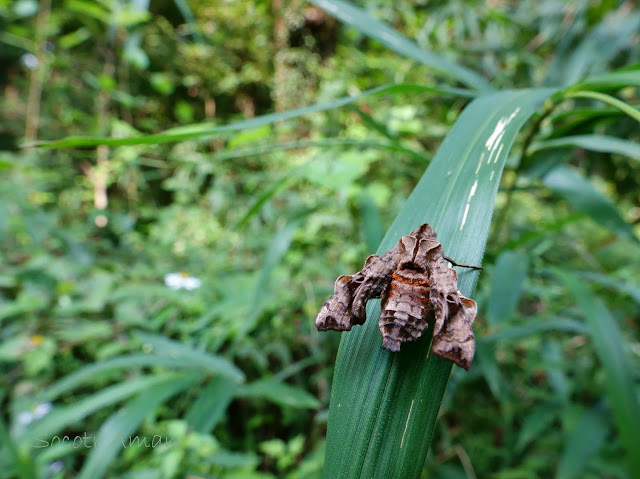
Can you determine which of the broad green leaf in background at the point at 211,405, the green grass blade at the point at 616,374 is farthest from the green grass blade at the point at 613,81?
the broad green leaf in background at the point at 211,405

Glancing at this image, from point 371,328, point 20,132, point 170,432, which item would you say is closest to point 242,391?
point 170,432

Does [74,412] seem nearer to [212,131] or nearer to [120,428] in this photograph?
[120,428]

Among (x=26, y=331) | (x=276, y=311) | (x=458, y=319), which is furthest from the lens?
(x=276, y=311)

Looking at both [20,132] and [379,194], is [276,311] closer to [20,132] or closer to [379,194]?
[379,194]

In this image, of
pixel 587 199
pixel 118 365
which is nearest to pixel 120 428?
pixel 118 365

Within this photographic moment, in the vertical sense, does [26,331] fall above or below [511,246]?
below

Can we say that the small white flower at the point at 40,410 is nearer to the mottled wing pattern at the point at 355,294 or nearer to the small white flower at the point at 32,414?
the small white flower at the point at 32,414
